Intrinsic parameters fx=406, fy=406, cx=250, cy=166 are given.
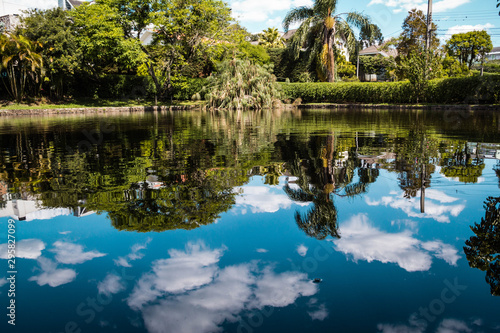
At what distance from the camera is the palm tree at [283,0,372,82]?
116 feet

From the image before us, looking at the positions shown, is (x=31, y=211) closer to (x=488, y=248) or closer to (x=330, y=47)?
(x=488, y=248)

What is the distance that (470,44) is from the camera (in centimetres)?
6028

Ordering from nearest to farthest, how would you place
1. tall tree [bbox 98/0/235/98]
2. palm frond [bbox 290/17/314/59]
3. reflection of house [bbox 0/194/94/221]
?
reflection of house [bbox 0/194/94/221]
tall tree [bbox 98/0/235/98]
palm frond [bbox 290/17/314/59]

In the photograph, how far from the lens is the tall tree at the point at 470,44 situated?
2352 inches

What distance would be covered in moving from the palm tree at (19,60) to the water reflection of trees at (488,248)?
33.1 m

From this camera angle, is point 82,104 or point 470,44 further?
point 470,44

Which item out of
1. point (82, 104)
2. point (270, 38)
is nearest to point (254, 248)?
point (82, 104)

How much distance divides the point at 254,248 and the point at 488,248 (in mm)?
1836

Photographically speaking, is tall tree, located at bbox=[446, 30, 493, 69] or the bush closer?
the bush

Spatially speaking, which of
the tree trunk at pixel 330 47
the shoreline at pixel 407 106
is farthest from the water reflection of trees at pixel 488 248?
the tree trunk at pixel 330 47

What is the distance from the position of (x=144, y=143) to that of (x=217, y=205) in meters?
6.59

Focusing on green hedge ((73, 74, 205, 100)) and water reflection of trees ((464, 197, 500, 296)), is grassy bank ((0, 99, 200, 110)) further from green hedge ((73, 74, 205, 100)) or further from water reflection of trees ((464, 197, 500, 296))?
water reflection of trees ((464, 197, 500, 296))

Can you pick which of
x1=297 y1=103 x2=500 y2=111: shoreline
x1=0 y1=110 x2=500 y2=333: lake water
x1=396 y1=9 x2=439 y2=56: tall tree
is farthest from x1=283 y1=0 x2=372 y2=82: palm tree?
x1=0 y1=110 x2=500 y2=333: lake water

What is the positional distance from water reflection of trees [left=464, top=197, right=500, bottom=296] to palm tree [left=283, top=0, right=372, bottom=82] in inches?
1316
